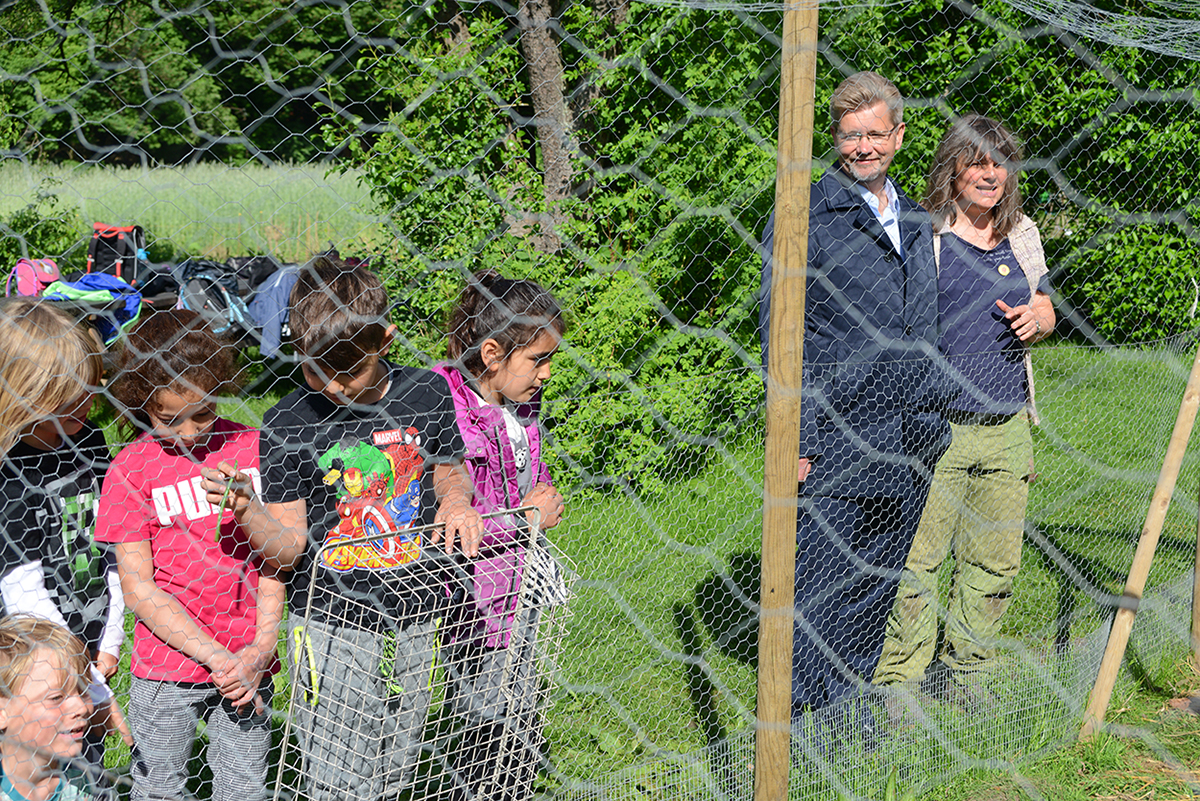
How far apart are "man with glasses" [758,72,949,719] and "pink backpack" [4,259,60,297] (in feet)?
15.3

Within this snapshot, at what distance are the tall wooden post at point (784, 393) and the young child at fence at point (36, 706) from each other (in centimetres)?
128

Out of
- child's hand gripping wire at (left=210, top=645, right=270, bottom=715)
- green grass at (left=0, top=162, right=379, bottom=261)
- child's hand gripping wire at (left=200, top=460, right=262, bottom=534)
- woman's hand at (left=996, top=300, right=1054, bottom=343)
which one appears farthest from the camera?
green grass at (left=0, top=162, right=379, bottom=261)

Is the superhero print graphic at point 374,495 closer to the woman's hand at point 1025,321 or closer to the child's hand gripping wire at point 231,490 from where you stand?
the child's hand gripping wire at point 231,490

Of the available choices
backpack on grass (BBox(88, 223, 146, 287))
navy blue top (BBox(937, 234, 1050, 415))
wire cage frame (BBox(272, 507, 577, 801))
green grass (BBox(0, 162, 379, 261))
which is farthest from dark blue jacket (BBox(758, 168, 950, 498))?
backpack on grass (BBox(88, 223, 146, 287))

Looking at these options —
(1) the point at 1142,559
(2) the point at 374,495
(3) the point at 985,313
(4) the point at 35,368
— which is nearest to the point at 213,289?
(4) the point at 35,368

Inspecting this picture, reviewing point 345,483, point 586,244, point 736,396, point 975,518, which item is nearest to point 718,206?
point 586,244

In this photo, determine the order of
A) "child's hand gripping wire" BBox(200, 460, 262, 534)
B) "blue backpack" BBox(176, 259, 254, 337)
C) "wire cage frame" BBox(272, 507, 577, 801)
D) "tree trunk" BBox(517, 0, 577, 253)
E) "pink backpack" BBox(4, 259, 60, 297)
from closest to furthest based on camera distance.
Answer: "child's hand gripping wire" BBox(200, 460, 262, 534)
"wire cage frame" BBox(272, 507, 577, 801)
"tree trunk" BBox(517, 0, 577, 253)
"pink backpack" BBox(4, 259, 60, 297)
"blue backpack" BBox(176, 259, 254, 337)

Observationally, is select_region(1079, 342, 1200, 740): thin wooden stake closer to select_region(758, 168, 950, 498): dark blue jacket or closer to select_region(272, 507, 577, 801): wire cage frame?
select_region(758, 168, 950, 498): dark blue jacket

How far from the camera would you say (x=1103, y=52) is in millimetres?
4770

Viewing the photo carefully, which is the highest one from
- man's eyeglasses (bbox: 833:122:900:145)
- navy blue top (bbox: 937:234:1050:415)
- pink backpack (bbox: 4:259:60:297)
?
man's eyeglasses (bbox: 833:122:900:145)

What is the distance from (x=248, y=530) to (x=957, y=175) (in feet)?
6.55

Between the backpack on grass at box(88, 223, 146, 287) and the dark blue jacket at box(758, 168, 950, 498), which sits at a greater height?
the dark blue jacket at box(758, 168, 950, 498)

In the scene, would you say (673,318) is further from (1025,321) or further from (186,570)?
(186,570)

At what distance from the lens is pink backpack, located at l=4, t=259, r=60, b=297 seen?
5.29 m
